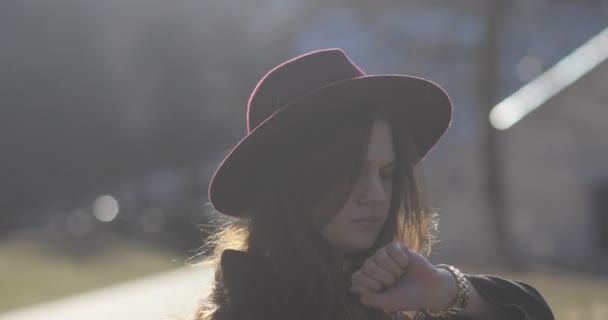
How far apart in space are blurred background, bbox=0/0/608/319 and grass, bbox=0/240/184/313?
4.2 inches

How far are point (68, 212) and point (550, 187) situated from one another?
16.0 m

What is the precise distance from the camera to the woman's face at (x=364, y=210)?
98.7 inches

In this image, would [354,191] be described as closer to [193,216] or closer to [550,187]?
[550,187]

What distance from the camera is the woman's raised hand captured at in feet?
7.30

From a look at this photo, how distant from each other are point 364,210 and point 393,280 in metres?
0.32

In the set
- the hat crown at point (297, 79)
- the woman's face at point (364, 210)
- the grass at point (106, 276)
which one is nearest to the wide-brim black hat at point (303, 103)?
the hat crown at point (297, 79)

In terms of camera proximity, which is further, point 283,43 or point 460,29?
point 283,43

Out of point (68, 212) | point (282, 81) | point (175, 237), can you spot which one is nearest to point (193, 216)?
point (175, 237)

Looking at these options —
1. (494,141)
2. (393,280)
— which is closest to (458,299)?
(393,280)

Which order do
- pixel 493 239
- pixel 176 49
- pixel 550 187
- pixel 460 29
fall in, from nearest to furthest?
pixel 493 239, pixel 550 187, pixel 460 29, pixel 176 49

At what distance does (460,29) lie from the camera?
76.4 ft

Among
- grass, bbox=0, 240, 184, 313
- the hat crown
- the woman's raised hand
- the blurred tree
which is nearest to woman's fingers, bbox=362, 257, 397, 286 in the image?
the woman's raised hand

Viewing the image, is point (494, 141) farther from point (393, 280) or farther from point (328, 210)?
point (393, 280)

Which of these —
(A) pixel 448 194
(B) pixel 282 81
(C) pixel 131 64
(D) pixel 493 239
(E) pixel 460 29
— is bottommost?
(B) pixel 282 81
